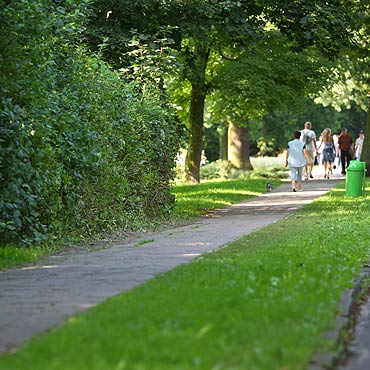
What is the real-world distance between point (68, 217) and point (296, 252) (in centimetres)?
412

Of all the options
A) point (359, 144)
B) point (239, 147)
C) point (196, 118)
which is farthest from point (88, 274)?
point (239, 147)

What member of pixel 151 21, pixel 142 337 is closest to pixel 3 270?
pixel 142 337

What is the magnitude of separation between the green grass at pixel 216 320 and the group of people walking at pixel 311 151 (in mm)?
16078

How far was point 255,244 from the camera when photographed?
13492mm

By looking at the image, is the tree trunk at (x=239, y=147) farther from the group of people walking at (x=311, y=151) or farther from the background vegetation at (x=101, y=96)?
the background vegetation at (x=101, y=96)

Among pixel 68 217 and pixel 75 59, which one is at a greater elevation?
pixel 75 59

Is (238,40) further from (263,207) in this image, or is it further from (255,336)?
(255,336)

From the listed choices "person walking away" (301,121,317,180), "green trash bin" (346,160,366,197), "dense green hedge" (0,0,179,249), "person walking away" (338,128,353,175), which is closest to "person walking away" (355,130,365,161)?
"person walking away" (338,128,353,175)

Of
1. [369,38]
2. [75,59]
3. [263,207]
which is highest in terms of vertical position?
[369,38]

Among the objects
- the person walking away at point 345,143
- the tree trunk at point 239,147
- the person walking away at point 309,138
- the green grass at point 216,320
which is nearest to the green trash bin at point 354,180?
the person walking away at point 309,138

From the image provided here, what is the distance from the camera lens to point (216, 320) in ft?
24.0

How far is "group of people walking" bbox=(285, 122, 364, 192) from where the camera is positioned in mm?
28281

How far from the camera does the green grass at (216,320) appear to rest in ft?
19.6

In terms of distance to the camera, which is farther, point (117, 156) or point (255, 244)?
point (117, 156)
